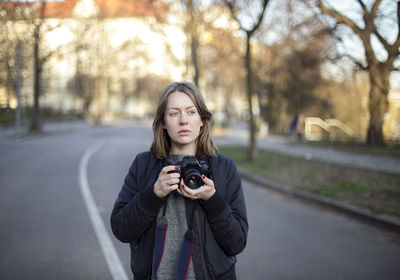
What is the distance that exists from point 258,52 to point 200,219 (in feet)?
102

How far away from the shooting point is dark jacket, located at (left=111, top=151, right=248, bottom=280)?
1990 millimetres

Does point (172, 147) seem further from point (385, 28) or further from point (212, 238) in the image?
point (385, 28)

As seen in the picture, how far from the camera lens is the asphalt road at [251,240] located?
4457mm

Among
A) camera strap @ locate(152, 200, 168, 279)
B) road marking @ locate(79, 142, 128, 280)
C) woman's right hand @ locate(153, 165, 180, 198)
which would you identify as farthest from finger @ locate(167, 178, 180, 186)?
road marking @ locate(79, 142, 128, 280)

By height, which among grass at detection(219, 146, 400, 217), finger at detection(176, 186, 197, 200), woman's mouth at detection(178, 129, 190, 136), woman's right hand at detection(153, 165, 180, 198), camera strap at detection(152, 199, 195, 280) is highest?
woman's mouth at detection(178, 129, 190, 136)

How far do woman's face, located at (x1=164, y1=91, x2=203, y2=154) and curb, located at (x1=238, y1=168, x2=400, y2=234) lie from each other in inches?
190

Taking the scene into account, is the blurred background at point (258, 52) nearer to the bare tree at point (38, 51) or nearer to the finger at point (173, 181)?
the bare tree at point (38, 51)

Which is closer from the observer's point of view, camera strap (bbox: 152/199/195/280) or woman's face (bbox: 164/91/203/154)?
camera strap (bbox: 152/199/195/280)

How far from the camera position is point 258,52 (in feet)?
105

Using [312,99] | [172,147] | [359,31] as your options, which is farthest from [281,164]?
[312,99]

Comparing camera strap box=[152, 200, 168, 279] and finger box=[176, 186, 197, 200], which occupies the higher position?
finger box=[176, 186, 197, 200]

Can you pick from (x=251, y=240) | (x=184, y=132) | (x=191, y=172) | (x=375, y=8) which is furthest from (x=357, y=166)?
(x=191, y=172)

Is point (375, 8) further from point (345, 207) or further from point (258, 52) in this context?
point (258, 52)

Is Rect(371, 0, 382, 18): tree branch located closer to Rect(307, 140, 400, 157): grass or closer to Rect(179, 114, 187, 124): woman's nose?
Rect(307, 140, 400, 157): grass
